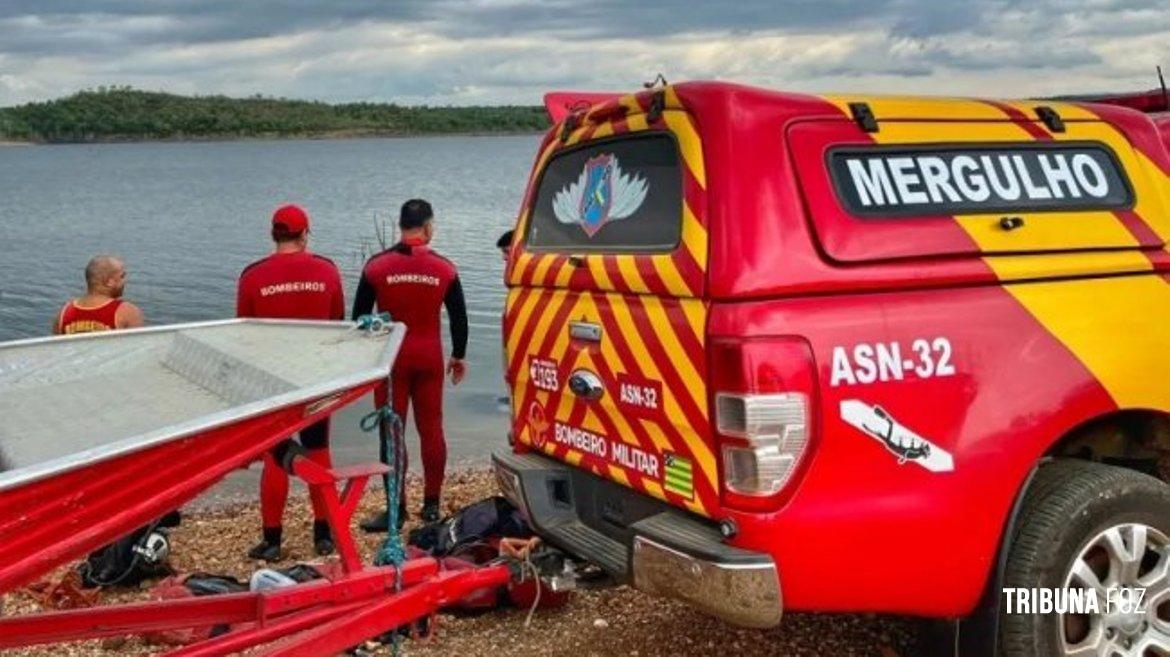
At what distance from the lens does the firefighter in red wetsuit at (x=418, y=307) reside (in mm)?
7328

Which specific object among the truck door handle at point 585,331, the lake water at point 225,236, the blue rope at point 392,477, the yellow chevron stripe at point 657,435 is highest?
the truck door handle at point 585,331

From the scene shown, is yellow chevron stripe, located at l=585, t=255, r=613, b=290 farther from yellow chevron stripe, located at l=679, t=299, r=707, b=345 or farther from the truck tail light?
the truck tail light

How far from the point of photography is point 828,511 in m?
3.61

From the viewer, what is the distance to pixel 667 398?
3.88 meters

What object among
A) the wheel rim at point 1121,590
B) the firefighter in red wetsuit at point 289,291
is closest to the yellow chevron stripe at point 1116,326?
the wheel rim at point 1121,590

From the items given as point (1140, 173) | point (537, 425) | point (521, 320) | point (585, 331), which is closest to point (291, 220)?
point (521, 320)

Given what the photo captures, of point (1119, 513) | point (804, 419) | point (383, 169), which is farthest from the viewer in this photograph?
point (383, 169)

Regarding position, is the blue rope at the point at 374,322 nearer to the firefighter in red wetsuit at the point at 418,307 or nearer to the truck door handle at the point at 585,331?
the truck door handle at the point at 585,331

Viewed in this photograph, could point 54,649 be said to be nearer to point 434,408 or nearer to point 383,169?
point 434,408

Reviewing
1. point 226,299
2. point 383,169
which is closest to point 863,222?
point 226,299

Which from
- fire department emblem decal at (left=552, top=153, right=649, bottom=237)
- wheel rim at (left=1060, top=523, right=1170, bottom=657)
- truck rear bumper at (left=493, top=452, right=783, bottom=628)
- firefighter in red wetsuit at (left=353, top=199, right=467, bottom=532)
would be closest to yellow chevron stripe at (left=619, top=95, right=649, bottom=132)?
fire department emblem decal at (left=552, top=153, right=649, bottom=237)

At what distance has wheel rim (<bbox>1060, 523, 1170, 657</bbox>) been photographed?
4027 mm

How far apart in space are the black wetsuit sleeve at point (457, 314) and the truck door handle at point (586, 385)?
3155 millimetres

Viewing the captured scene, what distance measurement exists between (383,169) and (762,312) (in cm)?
8959
